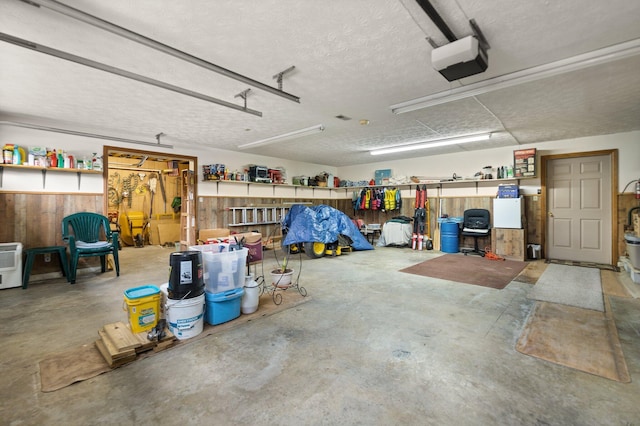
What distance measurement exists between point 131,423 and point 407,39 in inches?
127

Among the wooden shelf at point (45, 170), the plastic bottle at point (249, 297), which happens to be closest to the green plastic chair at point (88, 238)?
the wooden shelf at point (45, 170)

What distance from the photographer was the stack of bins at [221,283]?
8.73ft

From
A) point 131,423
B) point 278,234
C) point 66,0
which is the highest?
point 66,0

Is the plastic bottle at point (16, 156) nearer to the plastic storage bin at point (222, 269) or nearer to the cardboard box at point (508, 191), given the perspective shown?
the plastic storage bin at point (222, 269)

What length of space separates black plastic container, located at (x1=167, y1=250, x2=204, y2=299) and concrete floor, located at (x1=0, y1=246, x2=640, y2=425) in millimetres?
440

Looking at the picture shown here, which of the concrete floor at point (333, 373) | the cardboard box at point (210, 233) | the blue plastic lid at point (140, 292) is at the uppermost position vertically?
the cardboard box at point (210, 233)

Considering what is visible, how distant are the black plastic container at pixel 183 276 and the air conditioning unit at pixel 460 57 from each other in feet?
8.59

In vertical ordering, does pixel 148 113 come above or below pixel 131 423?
above

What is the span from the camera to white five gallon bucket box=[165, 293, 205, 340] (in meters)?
2.41

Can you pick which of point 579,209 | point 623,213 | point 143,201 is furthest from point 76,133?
point 623,213

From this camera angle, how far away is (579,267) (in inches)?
209

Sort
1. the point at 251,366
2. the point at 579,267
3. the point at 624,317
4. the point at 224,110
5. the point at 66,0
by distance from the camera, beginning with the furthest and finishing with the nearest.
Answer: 1. the point at 579,267
2. the point at 224,110
3. the point at 624,317
4. the point at 251,366
5. the point at 66,0

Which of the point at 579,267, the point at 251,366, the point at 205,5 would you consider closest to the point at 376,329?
the point at 251,366

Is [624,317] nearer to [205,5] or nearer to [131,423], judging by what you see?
[131,423]
